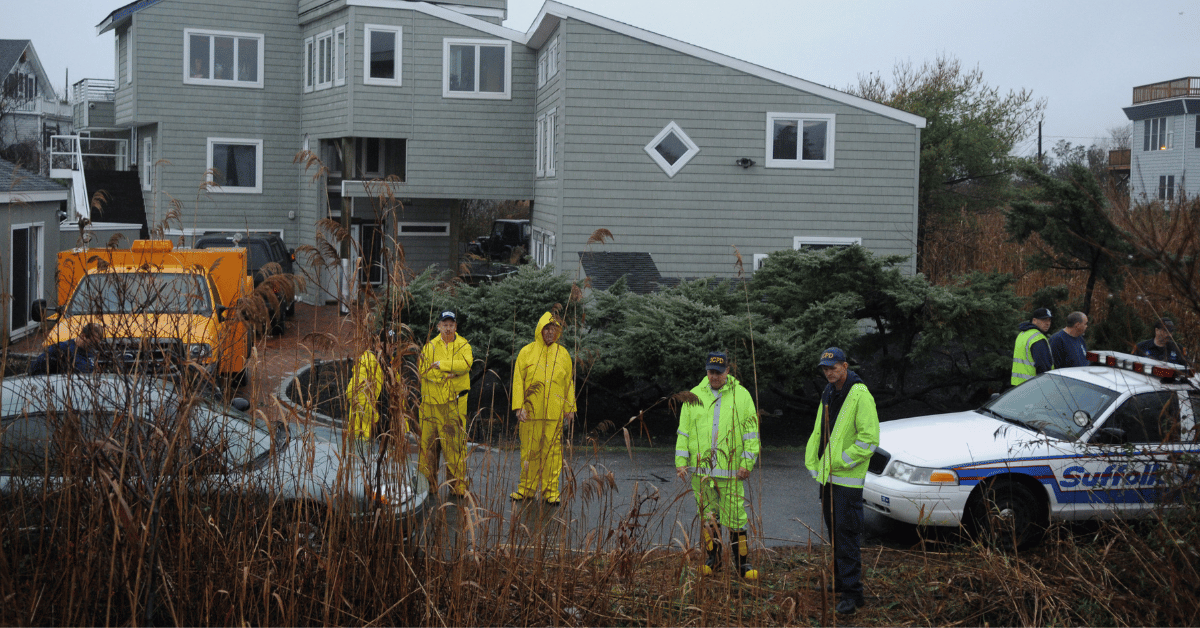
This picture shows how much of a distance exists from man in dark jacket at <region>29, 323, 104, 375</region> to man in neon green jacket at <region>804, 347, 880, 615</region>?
3875 mm

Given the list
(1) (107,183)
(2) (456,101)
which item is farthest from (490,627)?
(1) (107,183)

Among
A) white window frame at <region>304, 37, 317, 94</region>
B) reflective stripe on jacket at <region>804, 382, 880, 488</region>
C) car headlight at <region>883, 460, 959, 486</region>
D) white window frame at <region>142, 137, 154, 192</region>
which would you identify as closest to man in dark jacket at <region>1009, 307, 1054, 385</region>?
car headlight at <region>883, 460, 959, 486</region>

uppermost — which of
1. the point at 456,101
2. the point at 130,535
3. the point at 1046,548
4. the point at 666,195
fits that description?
the point at 456,101

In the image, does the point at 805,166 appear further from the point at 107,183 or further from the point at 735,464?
the point at 107,183

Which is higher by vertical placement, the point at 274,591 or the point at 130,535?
the point at 130,535

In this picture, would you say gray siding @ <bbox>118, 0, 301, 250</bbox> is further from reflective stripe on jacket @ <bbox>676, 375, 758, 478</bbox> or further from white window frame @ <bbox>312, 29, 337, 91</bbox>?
reflective stripe on jacket @ <bbox>676, 375, 758, 478</bbox>

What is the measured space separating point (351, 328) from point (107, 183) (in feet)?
92.0

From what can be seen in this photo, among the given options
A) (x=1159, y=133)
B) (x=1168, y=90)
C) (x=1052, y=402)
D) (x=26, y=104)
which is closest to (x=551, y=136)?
(x=1052, y=402)

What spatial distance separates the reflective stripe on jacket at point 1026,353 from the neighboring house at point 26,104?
171 ft

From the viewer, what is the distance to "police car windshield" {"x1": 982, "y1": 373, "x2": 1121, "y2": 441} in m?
7.96

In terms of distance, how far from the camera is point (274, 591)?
403 centimetres

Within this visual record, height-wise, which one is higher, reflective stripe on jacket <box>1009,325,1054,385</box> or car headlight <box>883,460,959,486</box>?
reflective stripe on jacket <box>1009,325,1054,385</box>

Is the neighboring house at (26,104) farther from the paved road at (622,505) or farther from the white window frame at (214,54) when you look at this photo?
the paved road at (622,505)

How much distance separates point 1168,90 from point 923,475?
50.3 metres
